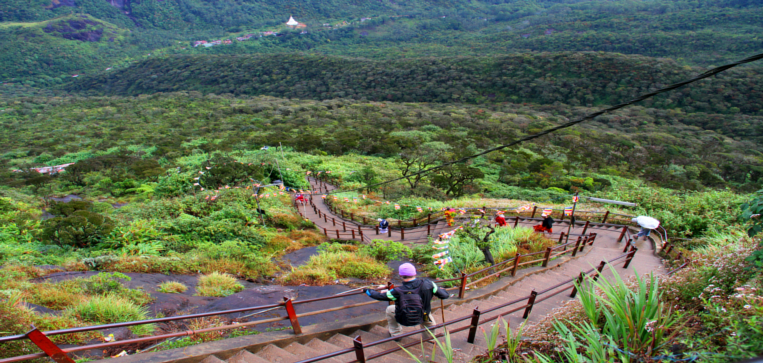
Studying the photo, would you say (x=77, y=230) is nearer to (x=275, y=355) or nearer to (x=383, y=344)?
(x=275, y=355)

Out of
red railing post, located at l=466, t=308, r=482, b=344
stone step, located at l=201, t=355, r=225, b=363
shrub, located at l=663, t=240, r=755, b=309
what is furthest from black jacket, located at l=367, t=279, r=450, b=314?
shrub, located at l=663, t=240, r=755, b=309

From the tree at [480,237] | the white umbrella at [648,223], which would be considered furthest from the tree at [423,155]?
the tree at [480,237]

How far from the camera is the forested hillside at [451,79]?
6062cm

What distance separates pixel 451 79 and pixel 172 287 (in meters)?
82.8

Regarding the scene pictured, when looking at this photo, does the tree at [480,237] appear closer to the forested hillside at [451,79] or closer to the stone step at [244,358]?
the stone step at [244,358]

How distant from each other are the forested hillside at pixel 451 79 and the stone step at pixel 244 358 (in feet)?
245

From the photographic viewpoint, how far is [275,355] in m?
4.18

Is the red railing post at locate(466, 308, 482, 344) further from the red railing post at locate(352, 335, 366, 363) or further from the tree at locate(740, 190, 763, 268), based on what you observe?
the tree at locate(740, 190, 763, 268)

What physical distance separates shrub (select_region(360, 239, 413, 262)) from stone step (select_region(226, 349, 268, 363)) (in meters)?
6.48

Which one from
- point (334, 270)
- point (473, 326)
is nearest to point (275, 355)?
point (473, 326)

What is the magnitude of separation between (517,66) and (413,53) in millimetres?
46389

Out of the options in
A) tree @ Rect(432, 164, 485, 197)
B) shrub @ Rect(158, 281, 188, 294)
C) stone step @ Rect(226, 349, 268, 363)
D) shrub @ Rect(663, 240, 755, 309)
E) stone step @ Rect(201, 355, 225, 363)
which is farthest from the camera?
tree @ Rect(432, 164, 485, 197)

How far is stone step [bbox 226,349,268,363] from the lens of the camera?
3.93 metres

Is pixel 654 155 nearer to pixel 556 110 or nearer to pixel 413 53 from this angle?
pixel 556 110
